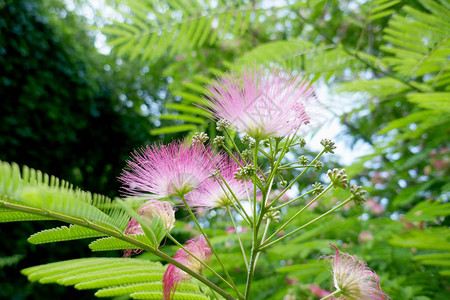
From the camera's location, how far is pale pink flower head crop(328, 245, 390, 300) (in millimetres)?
1062

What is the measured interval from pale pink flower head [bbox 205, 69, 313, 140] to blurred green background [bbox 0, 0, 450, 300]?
0.11 metres

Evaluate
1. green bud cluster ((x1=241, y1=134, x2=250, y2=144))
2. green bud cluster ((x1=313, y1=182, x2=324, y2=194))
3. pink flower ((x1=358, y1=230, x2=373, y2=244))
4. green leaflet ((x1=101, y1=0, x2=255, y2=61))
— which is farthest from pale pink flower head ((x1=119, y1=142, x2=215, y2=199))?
pink flower ((x1=358, y1=230, x2=373, y2=244))

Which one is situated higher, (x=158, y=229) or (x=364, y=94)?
(x=364, y=94)

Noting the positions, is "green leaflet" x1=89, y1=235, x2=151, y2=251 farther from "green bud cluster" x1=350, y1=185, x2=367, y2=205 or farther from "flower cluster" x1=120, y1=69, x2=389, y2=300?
"green bud cluster" x1=350, y1=185, x2=367, y2=205

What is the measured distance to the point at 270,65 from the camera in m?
2.59

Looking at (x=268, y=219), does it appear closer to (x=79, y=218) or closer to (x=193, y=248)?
(x=193, y=248)

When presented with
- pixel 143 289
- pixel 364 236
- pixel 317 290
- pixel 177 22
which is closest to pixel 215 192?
pixel 143 289

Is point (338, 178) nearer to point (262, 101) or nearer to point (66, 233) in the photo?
point (262, 101)

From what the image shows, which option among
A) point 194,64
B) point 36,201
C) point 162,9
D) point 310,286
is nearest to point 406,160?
point 310,286

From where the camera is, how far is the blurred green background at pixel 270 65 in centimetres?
223

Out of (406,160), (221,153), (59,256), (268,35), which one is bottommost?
(221,153)

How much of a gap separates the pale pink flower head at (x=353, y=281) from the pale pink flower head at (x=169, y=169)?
49 centimetres

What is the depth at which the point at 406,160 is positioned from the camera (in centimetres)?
328

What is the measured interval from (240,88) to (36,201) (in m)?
0.64
